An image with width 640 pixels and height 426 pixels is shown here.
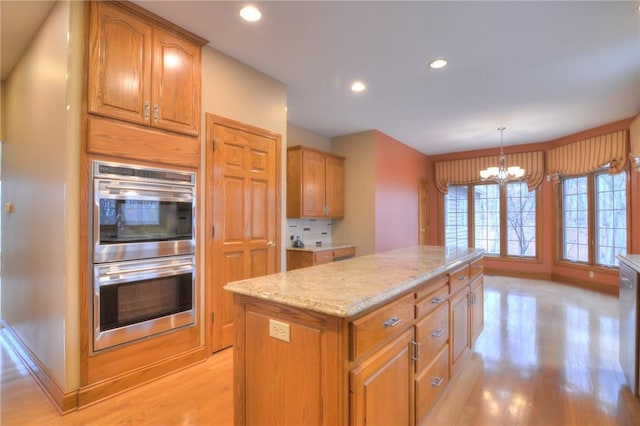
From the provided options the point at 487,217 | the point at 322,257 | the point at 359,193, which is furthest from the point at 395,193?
the point at 487,217

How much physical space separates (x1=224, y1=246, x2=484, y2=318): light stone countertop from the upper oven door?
3.53 feet

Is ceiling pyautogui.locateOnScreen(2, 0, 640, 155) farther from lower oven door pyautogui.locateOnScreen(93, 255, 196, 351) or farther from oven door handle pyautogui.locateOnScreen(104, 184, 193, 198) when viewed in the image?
lower oven door pyautogui.locateOnScreen(93, 255, 196, 351)

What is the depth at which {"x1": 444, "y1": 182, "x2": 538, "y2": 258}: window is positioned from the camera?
6.41 metres

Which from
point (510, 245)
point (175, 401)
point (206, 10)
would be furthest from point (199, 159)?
point (510, 245)

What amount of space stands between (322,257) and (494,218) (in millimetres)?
4580

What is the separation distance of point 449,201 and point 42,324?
23.9ft

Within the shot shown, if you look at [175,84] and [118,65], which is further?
[175,84]

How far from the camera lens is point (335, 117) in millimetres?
4523

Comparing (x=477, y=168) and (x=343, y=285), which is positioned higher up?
(x=477, y=168)

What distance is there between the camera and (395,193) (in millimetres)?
5754

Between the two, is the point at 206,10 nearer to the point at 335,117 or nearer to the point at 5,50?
the point at 5,50

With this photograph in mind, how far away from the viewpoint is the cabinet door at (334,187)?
5.01m

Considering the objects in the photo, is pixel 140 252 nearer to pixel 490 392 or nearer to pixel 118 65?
pixel 118 65

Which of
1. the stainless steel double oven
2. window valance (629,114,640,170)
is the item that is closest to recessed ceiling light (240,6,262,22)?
the stainless steel double oven
